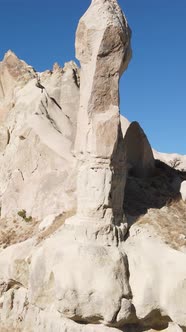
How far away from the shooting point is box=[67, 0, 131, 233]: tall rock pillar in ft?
32.8

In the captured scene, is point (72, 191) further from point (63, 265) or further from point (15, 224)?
point (63, 265)

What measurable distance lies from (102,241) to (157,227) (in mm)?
1938

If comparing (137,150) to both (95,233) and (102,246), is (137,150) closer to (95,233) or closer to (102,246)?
(95,233)

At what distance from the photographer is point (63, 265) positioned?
30.9ft

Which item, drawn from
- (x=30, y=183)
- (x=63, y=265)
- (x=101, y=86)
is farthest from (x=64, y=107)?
(x=63, y=265)

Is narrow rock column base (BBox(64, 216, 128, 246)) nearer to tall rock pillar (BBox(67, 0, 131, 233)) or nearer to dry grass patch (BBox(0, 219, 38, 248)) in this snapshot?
tall rock pillar (BBox(67, 0, 131, 233))

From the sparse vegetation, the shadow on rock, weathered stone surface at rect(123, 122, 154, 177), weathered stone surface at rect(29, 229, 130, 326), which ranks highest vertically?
weathered stone surface at rect(123, 122, 154, 177)

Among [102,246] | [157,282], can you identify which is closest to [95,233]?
[102,246]

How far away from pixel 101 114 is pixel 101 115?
0.04 m

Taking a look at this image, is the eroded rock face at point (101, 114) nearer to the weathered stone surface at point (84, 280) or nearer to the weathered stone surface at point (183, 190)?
the weathered stone surface at point (84, 280)

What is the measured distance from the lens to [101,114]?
10.2 metres

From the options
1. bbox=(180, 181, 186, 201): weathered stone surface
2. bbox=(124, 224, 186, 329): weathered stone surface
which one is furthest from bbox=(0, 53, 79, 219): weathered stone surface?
bbox=(124, 224, 186, 329): weathered stone surface

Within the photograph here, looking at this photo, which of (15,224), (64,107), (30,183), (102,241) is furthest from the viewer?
(64,107)

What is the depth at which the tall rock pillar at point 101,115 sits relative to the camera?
394 inches
